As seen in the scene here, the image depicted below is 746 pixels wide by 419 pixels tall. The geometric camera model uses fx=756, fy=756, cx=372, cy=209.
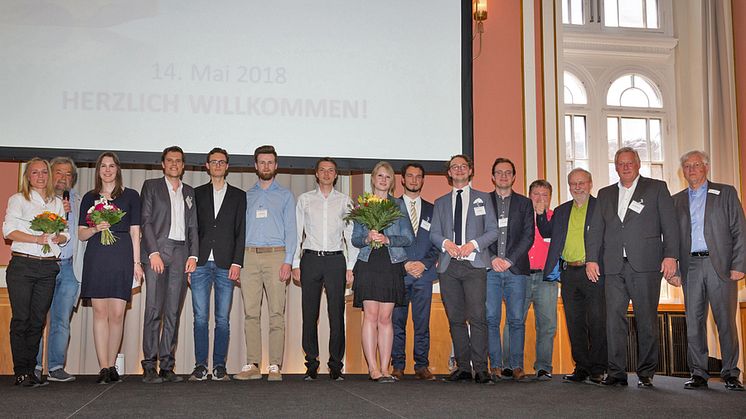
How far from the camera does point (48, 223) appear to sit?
14.8 ft

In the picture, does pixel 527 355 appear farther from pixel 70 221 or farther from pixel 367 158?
pixel 70 221

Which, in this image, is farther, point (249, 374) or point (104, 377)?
point (249, 374)

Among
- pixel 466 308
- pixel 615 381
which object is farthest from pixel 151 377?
pixel 615 381

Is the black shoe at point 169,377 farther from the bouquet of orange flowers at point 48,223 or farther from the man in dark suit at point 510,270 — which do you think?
the man in dark suit at point 510,270

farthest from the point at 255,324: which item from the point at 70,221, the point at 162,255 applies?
the point at 70,221

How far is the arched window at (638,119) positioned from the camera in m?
8.42

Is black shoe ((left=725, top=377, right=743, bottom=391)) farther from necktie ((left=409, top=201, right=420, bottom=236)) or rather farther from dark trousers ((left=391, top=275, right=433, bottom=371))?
necktie ((left=409, top=201, right=420, bottom=236))

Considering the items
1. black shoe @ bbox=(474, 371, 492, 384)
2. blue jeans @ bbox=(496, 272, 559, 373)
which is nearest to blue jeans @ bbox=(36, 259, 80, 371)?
black shoe @ bbox=(474, 371, 492, 384)

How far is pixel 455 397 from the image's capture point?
3.87 meters

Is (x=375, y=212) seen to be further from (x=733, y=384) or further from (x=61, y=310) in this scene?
(x=733, y=384)

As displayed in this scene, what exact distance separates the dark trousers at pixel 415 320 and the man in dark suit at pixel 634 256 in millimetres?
1175

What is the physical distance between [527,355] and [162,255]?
3.28 metres

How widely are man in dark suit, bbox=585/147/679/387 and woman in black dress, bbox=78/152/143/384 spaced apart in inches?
116

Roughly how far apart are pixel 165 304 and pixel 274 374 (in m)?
0.85
